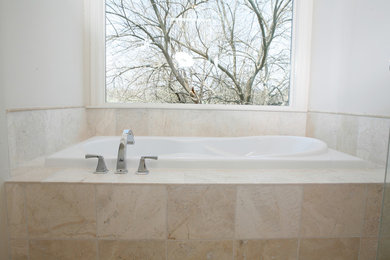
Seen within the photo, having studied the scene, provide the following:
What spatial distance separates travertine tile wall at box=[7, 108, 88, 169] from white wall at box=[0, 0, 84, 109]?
0.21ft

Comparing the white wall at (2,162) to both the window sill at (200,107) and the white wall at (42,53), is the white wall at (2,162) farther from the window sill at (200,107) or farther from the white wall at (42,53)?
the window sill at (200,107)

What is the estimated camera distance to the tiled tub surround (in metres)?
1.15

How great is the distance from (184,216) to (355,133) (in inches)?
54.2

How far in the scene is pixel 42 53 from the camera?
159 centimetres

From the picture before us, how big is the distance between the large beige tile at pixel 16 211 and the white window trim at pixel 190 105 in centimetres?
131

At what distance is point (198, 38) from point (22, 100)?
1.59 metres

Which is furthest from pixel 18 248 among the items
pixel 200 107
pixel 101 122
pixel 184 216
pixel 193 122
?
pixel 200 107

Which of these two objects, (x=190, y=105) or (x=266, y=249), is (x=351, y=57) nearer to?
(x=190, y=105)

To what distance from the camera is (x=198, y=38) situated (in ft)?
7.93

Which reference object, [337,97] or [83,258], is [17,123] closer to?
[83,258]

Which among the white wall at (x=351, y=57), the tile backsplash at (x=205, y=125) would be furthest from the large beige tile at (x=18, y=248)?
the white wall at (x=351, y=57)

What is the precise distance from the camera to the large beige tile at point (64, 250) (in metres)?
1.15

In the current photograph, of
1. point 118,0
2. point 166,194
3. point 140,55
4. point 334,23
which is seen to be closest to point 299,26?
point 334,23

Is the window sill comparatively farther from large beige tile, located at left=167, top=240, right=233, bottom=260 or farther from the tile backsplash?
large beige tile, located at left=167, top=240, right=233, bottom=260
